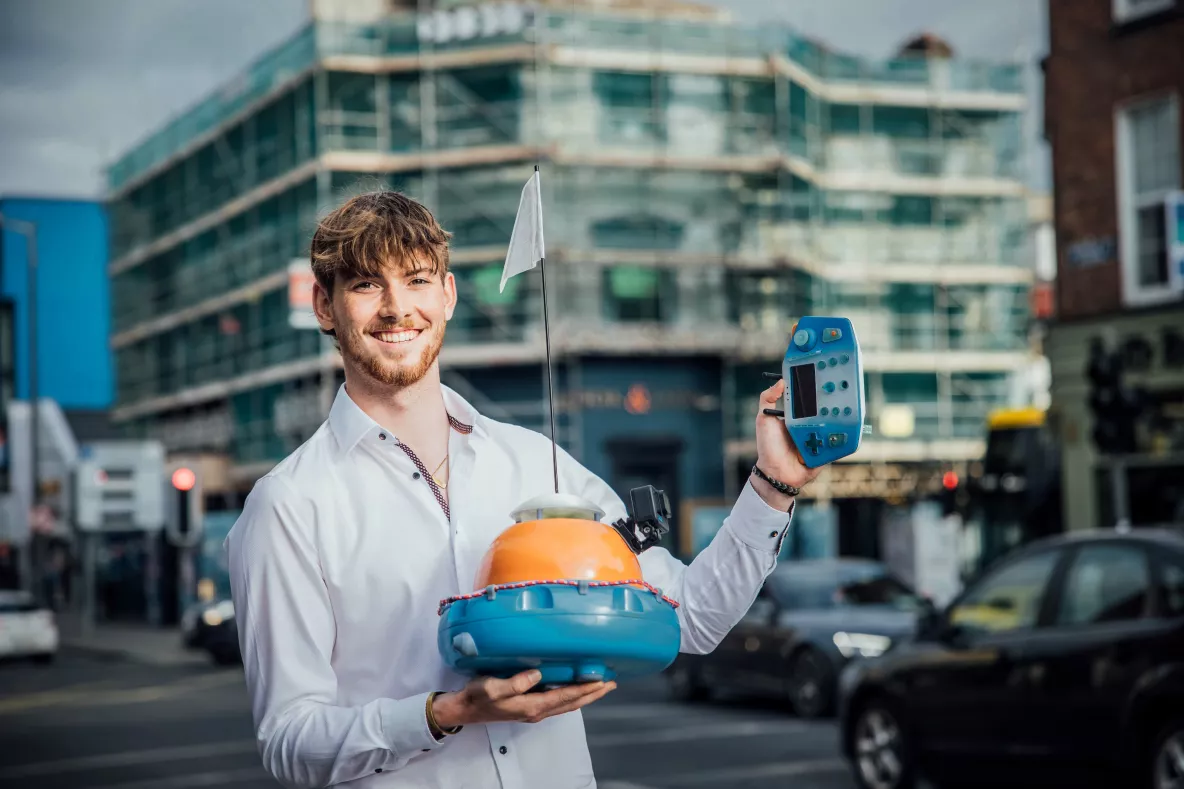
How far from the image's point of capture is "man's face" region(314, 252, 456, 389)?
112 inches

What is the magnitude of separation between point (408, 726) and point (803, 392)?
92 cm

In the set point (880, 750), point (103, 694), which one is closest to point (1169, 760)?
point (880, 750)

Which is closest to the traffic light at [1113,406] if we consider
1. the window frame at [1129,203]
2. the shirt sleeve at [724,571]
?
the window frame at [1129,203]

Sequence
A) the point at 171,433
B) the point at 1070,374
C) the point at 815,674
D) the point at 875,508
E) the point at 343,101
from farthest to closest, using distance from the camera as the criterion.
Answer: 1. the point at 171,433
2. the point at 343,101
3. the point at 875,508
4. the point at 1070,374
5. the point at 815,674

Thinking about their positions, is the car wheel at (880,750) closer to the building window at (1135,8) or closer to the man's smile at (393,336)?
Result: the man's smile at (393,336)

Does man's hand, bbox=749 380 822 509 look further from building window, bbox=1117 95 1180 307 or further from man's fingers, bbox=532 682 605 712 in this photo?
building window, bbox=1117 95 1180 307

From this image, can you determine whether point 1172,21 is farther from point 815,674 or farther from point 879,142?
point 879,142

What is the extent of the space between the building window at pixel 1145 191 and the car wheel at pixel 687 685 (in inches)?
297

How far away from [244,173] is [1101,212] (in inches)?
1197

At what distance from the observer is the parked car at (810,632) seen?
16141 mm

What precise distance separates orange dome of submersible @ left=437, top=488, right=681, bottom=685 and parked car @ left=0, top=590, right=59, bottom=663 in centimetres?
2897

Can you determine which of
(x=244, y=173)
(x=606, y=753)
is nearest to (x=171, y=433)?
(x=244, y=173)

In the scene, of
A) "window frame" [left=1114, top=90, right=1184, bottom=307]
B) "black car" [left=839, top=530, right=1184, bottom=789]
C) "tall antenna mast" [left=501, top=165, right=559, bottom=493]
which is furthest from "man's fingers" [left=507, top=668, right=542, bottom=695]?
"window frame" [left=1114, top=90, right=1184, bottom=307]

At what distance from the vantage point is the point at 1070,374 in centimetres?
2141
